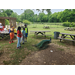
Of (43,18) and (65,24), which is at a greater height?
(43,18)

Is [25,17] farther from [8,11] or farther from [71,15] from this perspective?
[71,15]

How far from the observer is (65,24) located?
95.8 ft

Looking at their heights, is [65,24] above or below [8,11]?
below

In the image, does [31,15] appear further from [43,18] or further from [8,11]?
[8,11]

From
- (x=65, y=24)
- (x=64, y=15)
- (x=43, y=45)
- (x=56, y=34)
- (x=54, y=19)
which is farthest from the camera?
(x=54, y=19)

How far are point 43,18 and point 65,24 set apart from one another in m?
36.1

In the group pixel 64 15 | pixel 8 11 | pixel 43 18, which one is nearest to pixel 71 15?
pixel 64 15

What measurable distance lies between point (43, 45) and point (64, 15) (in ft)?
121

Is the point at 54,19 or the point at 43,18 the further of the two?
the point at 43,18

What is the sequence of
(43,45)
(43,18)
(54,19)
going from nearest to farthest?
(43,45)
(54,19)
(43,18)

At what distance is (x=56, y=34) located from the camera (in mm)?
9008

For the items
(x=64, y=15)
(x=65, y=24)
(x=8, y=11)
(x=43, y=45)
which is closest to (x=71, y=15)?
(x=64, y=15)

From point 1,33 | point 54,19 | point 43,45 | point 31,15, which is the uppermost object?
point 31,15

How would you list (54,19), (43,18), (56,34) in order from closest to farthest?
(56,34), (54,19), (43,18)
